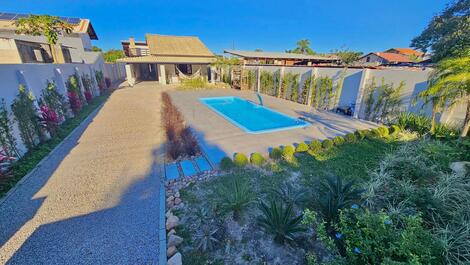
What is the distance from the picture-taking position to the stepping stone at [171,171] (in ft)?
16.3

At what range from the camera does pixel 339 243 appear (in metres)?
2.58

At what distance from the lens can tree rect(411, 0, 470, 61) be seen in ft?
44.6

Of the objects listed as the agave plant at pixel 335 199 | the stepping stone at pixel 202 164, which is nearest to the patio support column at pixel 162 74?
the stepping stone at pixel 202 164

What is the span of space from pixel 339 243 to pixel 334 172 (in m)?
2.60

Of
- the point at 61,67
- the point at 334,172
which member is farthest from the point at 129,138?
the point at 334,172

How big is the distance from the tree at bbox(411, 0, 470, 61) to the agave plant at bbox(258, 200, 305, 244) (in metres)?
14.5

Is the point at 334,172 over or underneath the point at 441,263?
underneath

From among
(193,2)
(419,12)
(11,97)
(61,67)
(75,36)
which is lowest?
(11,97)

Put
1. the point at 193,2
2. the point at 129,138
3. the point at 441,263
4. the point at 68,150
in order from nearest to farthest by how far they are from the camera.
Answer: the point at 441,263
the point at 68,150
the point at 129,138
the point at 193,2

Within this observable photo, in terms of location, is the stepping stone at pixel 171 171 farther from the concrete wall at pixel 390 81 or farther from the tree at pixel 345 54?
the tree at pixel 345 54

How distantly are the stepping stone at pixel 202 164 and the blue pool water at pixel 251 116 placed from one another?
261cm

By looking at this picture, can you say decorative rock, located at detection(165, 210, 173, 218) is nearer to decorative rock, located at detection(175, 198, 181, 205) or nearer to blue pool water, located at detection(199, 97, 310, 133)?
decorative rock, located at detection(175, 198, 181, 205)

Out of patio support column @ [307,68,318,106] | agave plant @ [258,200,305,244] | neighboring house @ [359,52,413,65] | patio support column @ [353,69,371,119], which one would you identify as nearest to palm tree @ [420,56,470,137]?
patio support column @ [353,69,371,119]

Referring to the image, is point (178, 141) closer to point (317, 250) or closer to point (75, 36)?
point (317, 250)
